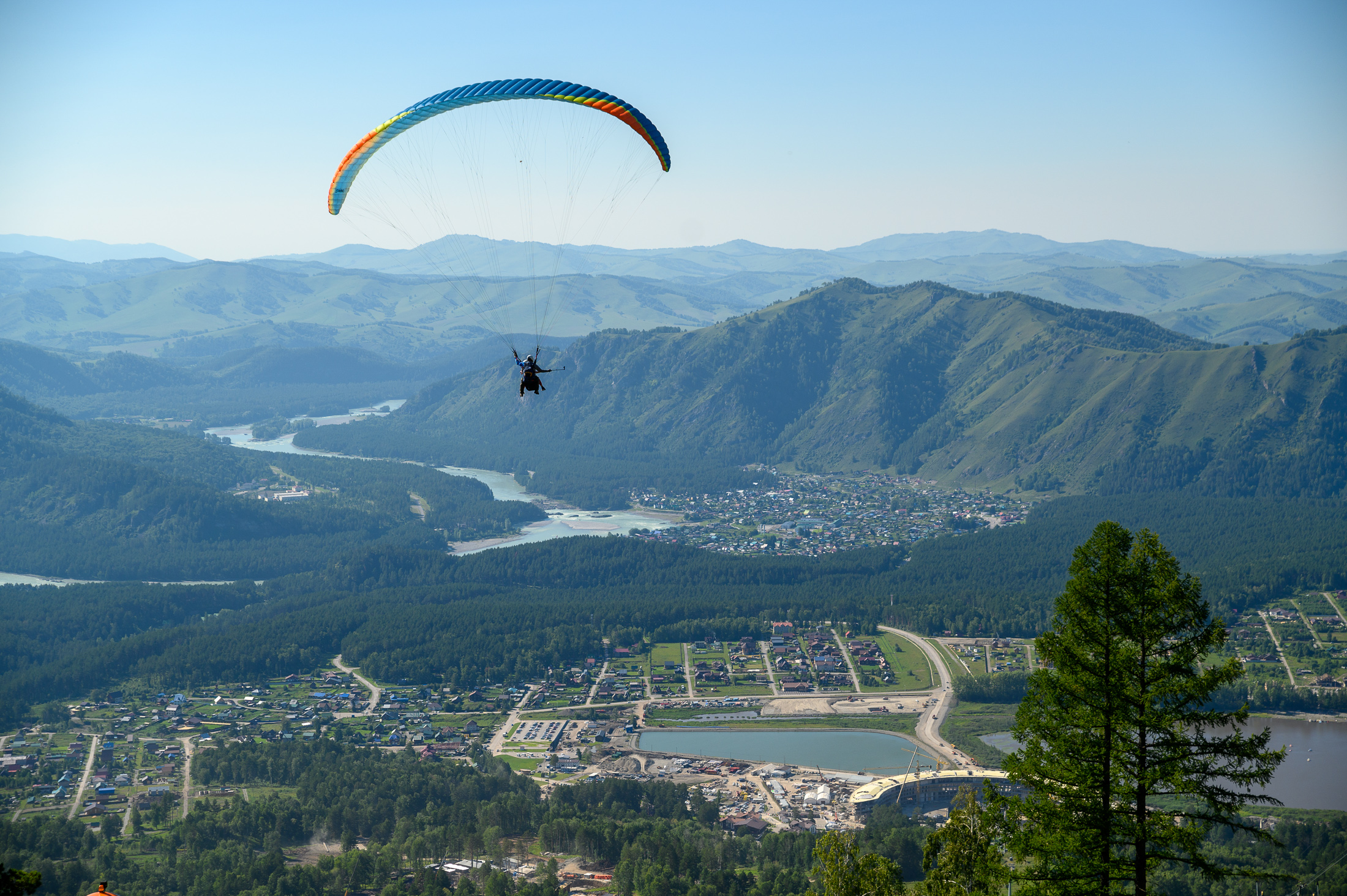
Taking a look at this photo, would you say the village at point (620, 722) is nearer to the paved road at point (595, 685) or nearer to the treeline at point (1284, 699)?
the paved road at point (595, 685)

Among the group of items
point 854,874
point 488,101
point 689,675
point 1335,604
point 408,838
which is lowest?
point 408,838

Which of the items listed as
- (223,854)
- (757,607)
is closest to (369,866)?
(223,854)

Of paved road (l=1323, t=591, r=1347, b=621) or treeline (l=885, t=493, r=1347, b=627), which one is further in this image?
treeline (l=885, t=493, r=1347, b=627)

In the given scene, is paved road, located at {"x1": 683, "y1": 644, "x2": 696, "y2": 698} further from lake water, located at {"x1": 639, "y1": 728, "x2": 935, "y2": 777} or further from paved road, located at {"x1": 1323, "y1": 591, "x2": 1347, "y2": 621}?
paved road, located at {"x1": 1323, "y1": 591, "x2": 1347, "y2": 621}

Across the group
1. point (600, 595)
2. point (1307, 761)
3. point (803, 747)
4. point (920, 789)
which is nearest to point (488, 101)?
point (920, 789)

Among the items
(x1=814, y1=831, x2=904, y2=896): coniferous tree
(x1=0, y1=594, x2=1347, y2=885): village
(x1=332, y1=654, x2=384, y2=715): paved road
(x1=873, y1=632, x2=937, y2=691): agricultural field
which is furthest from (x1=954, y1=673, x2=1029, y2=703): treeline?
(x1=814, y1=831, x2=904, y2=896): coniferous tree

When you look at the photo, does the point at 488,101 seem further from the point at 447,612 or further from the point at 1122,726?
the point at 447,612
